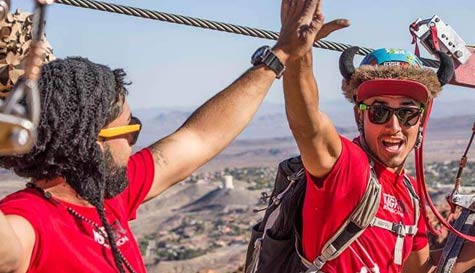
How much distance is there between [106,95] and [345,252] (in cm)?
125

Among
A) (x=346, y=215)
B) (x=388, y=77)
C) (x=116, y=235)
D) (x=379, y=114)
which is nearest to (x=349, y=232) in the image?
(x=346, y=215)

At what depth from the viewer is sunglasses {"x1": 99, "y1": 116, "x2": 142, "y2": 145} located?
3.17m

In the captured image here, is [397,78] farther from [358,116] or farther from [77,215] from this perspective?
[77,215]

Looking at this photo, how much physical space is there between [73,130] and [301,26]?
0.94 metres

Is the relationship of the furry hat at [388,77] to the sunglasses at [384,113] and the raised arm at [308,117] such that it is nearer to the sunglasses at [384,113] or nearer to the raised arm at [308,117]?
the sunglasses at [384,113]

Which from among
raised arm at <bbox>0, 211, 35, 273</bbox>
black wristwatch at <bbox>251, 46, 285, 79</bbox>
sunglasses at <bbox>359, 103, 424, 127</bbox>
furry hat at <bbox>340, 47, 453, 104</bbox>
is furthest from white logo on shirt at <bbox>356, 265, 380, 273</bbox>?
raised arm at <bbox>0, 211, 35, 273</bbox>

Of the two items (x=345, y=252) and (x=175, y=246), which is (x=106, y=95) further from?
(x=175, y=246)

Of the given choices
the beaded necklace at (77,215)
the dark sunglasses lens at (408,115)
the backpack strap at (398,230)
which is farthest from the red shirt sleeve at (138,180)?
the dark sunglasses lens at (408,115)

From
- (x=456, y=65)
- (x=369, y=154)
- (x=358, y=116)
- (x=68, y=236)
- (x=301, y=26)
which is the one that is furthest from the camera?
(x=456, y=65)

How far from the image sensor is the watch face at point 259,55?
145 inches

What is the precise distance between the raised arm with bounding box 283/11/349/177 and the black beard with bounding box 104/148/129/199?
0.73m

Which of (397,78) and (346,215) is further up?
(397,78)

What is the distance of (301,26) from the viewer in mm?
3475

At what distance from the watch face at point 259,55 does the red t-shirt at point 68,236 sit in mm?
773
